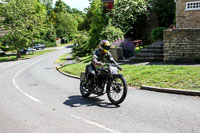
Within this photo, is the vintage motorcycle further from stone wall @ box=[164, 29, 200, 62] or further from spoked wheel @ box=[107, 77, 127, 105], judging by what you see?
stone wall @ box=[164, 29, 200, 62]

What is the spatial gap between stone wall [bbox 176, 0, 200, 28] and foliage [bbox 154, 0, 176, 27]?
7.61 m

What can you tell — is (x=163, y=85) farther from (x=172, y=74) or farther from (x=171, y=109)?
(x=171, y=109)

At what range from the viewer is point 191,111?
5.98m

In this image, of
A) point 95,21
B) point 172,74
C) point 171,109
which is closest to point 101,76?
point 171,109

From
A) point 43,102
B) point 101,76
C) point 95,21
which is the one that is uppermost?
point 95,21

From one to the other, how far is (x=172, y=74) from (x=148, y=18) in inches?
765

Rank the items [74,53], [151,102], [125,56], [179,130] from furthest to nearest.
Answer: [74,53] → [125,56] → [151,102] → [179,130]

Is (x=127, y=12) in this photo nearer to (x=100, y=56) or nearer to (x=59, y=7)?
(x=100, y=56)

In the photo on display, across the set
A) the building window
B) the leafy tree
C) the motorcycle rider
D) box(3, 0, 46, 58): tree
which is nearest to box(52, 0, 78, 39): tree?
the leafy tree

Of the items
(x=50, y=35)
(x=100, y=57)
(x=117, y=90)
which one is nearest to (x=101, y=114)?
(x=117, y=90)

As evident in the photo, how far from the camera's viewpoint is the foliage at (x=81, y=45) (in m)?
31.1

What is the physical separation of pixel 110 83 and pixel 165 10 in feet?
74.5

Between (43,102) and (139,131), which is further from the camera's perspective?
(43,102)

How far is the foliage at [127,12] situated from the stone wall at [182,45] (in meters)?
12.7
